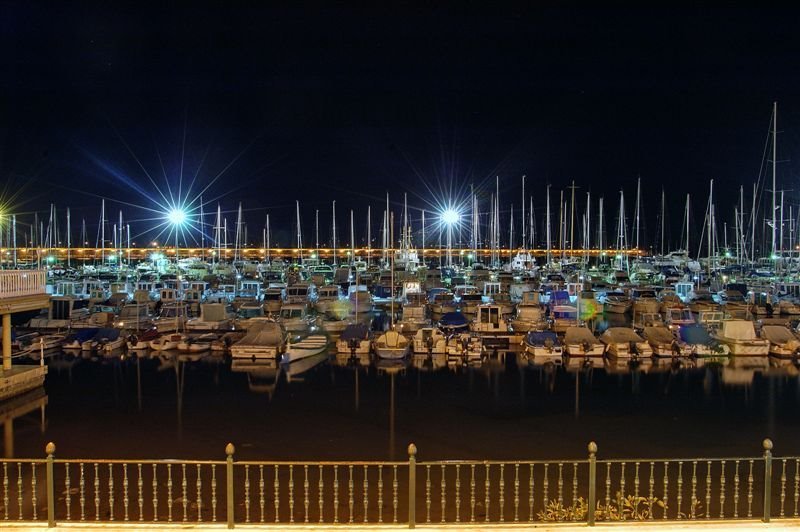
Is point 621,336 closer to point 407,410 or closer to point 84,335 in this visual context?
point 407,410

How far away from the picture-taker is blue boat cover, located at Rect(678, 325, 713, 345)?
31828 mm

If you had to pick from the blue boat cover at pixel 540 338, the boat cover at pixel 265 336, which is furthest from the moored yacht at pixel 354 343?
the blue boat cover at pixel 540 338

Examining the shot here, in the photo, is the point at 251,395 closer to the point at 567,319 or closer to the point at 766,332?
the point at 567,319

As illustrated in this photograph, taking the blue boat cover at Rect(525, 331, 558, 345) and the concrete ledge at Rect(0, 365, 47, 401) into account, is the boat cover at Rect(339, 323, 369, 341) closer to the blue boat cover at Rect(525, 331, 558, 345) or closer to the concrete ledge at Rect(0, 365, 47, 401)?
the blue boat cover at Rect(525, 331, 558, 345)

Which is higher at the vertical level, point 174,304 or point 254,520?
point 174,304

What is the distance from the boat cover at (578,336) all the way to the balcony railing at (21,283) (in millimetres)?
23900

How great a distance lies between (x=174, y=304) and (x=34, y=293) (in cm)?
1596

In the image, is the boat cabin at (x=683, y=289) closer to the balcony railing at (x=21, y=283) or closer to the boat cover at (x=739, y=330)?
the boat cover at (x=739, y=330)

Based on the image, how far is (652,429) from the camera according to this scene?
775 inches

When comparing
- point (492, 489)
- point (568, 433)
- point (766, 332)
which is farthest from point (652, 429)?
point (766, 332)

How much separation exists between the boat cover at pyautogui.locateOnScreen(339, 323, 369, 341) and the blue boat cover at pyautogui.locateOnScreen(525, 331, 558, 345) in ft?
28.1

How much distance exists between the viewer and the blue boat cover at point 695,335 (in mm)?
31828

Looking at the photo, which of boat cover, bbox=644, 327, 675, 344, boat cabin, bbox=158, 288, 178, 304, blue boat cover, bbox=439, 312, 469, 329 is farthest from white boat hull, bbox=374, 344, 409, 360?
boat cabin, bbox=158, 288, 178, 304

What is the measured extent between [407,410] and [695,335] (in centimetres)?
1856
